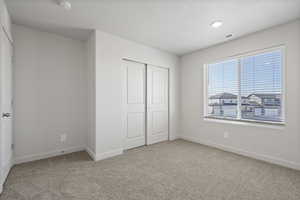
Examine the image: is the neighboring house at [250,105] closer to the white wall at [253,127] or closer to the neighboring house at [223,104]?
the neighboring house at [223,104]

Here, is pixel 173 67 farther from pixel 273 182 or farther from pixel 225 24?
pixel 273 182

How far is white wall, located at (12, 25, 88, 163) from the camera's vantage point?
2.51 meters

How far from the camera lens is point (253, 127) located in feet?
9.16

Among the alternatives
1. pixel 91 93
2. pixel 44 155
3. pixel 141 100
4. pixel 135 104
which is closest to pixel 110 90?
pixel 91 93

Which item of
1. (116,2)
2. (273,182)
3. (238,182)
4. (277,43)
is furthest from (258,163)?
(116,2)

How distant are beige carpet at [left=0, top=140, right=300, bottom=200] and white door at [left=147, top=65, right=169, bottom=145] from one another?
0.97 meters

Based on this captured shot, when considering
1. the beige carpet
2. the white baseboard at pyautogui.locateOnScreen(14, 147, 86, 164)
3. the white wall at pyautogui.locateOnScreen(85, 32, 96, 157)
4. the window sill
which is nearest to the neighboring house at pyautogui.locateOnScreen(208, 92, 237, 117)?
the window sill

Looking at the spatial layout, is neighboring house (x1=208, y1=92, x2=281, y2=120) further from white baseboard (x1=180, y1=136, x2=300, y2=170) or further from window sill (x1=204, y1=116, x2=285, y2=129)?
white baseboard (x1=180, y1=136, x2=300, y2=170)

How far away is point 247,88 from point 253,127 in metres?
0.83

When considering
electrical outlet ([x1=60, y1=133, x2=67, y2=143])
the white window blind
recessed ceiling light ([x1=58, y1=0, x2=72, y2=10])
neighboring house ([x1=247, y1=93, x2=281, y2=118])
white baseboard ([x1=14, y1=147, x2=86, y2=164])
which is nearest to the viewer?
recessed ceiling light ([x1=58, y1=0, x2=72, y2=10])

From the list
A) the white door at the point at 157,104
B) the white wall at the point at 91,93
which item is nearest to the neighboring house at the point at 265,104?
the white door at the point at 157,104

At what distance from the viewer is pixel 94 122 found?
8.83 feet

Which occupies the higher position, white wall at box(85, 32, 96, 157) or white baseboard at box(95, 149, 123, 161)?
white wall at box(85, 32, 96, 157)

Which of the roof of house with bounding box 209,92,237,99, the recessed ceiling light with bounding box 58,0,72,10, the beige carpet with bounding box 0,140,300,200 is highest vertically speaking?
the recessed ceiling light with bounding box 58,0,72,10
